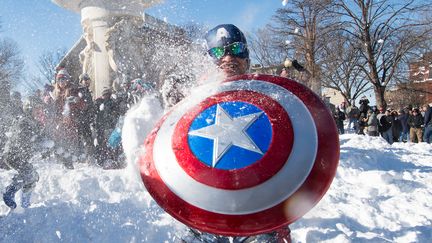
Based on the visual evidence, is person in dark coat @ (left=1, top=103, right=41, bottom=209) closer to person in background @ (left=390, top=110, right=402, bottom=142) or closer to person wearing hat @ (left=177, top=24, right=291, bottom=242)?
person wearing hat @ (left=177, top=24, right=291, bottom=242)

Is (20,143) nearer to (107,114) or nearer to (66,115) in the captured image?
(66,115)

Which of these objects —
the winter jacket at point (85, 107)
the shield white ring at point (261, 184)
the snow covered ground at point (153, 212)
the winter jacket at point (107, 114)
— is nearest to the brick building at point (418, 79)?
the snow covered ground at point (153, 212)

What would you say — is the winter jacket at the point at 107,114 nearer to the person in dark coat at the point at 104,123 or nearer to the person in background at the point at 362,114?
the person in dark coat at the point at 104,123

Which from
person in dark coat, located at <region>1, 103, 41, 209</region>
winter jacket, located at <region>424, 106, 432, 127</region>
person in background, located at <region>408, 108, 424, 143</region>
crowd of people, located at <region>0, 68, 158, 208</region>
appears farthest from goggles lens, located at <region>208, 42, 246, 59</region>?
person in background, located at <region>408, 108, 424, 143</region>

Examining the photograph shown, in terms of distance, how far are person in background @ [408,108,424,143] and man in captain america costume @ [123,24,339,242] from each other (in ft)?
40.5

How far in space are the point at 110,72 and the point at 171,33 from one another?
6960 millimetres

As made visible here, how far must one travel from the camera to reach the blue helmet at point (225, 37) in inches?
104

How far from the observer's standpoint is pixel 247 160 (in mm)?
1536

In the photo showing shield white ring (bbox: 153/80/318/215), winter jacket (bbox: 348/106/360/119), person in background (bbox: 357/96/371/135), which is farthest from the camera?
winter jacket (bbox: 348/106/360/119)

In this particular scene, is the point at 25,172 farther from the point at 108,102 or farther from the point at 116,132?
the point at 108,102

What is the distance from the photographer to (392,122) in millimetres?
12414

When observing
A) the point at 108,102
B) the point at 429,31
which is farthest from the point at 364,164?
the point at 429,31

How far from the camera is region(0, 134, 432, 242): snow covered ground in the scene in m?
3.32

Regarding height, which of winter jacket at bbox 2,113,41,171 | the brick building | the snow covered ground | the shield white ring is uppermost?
the brick building
